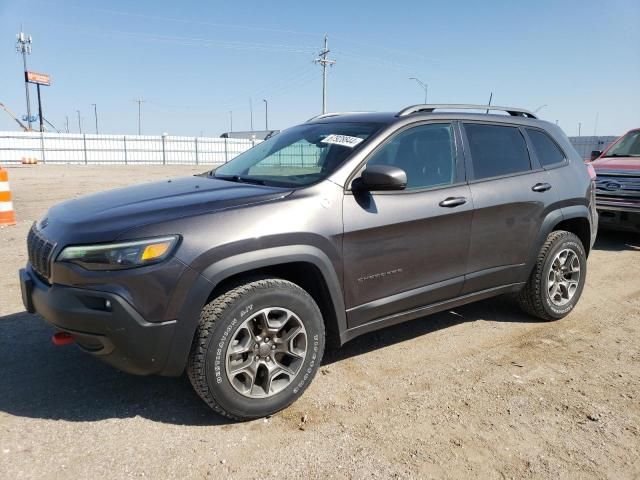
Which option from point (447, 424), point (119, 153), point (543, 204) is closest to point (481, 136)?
point (543, 204)

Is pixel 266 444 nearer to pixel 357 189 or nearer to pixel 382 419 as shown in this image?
pixel 382 419

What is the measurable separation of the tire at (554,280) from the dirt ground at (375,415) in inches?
9.6

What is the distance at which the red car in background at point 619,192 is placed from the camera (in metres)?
7.38

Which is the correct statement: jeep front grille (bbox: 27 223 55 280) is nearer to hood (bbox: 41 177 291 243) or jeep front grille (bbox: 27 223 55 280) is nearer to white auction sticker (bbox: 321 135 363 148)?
hood (bbox: 41 177 291 243)

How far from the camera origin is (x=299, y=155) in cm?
372

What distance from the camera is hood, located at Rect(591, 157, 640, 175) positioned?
766 cm

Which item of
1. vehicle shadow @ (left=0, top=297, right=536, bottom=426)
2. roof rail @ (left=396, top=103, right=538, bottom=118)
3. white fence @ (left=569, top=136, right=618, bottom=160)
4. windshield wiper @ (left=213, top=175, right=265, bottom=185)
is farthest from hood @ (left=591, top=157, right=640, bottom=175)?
white fence @ (left=569, top=136, right=618, bottom=160)

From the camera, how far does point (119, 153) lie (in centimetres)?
3819

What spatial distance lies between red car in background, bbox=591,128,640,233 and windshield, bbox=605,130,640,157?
4.3 inches

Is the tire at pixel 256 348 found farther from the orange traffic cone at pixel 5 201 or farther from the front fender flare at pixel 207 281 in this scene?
the orange traffic cone at pixel 5 201

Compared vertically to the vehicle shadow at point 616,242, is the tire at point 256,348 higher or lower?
higher

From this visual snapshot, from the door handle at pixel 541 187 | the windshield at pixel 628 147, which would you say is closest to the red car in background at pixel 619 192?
the windshield at pixel 628 147

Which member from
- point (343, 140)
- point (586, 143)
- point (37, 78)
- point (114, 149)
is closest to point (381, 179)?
point (343, 140)

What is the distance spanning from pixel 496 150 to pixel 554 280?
1.34m
